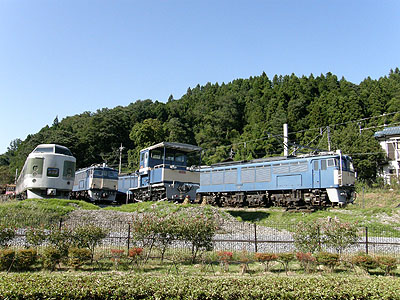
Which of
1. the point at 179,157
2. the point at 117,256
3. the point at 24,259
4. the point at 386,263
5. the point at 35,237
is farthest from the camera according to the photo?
the point at 179,157

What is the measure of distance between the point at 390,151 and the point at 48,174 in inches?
1495

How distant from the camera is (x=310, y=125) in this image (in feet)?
189

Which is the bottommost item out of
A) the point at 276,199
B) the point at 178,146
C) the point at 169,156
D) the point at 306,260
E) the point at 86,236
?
the point at 306,260

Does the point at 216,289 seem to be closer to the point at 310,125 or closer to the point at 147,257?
the point at 147,257

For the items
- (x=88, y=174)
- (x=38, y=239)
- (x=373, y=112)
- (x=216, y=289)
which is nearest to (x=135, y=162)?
(x=88, y=174)

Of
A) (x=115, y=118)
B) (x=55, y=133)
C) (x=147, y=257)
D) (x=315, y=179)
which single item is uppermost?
(x=115, y=118)

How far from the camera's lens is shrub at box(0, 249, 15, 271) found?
31.6 feet

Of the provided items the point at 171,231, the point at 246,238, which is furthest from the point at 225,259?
the point at 246,238

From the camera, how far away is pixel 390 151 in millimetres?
42719

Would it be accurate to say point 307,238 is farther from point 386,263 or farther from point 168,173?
point 168,173

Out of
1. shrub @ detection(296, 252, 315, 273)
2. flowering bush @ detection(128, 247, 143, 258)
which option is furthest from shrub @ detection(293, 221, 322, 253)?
flowering bush @ detection(128, 247, 143, 258)

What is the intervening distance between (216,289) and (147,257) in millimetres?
4968

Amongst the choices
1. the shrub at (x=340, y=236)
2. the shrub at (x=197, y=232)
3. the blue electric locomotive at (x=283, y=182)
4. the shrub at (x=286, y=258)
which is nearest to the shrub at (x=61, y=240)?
the shrub at (x=197, y=232)

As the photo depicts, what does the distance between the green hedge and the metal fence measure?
15.7ft
